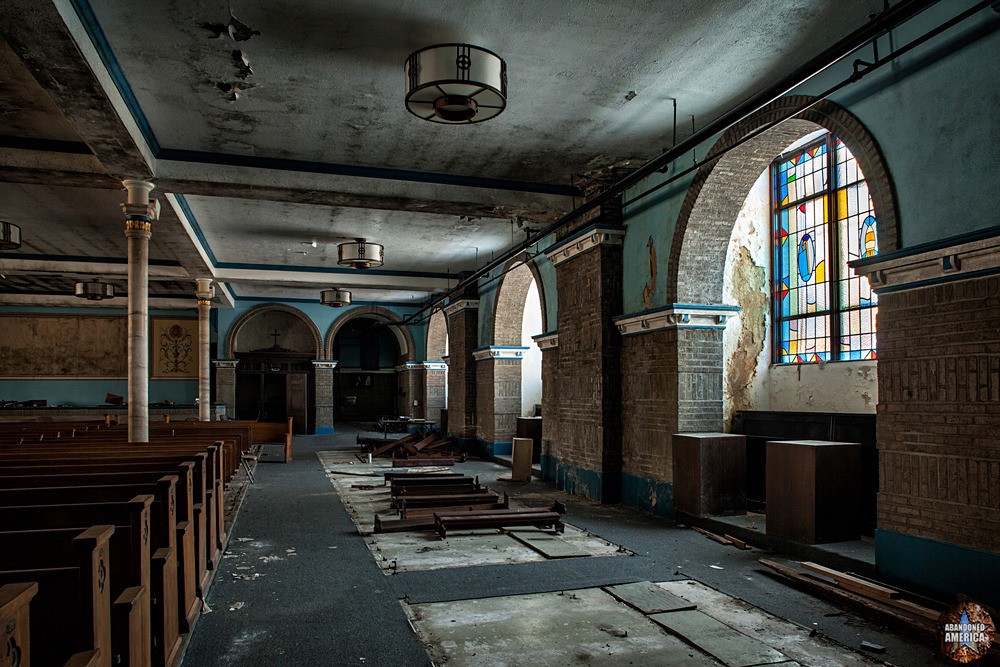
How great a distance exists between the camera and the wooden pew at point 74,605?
236 centimetres

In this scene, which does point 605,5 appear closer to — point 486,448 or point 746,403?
point 746,403

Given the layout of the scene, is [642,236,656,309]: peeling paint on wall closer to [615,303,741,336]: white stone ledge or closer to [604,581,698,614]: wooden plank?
[615,303,741,336]: white stone ledge

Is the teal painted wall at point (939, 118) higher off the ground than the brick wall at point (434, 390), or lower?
higher

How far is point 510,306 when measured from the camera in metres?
14.8

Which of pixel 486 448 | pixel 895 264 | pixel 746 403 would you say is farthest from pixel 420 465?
pixel 895 264

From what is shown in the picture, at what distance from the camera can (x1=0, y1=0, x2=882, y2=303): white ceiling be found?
521 centimetres

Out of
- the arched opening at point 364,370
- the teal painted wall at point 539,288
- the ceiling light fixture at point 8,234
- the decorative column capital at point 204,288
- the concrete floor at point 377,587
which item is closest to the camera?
the concrete floor at point 377,587

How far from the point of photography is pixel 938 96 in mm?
4918

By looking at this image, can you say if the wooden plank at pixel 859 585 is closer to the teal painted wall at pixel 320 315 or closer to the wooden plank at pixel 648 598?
the wooden plank at pixel 648 598

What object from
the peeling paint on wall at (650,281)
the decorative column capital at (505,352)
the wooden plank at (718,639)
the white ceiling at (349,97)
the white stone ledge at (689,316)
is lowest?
the wooden plank at (718,639)

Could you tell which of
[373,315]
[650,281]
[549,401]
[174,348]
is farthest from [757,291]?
[174,348]

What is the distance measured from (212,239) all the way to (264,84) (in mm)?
7579

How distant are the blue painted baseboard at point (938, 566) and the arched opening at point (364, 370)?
23753 millimetres

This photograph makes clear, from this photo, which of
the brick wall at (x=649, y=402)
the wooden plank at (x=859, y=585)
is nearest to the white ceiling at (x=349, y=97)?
the brick wall at (x=649, y=402)
